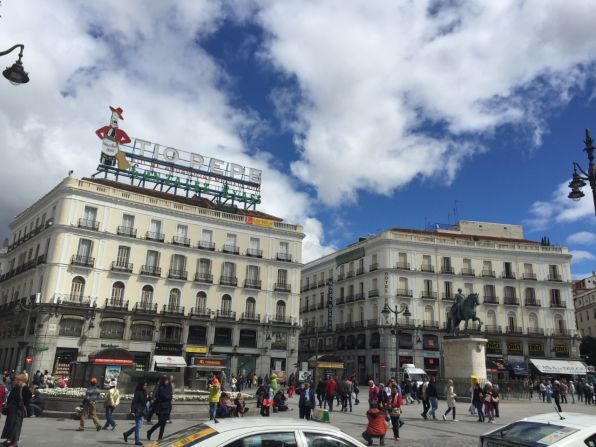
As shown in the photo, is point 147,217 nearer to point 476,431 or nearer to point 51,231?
point 51,231

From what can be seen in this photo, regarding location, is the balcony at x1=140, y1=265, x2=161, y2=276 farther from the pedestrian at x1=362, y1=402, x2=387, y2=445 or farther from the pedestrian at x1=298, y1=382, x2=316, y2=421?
the pedestrian at x1=362, y1=402, x2=387, y2=445

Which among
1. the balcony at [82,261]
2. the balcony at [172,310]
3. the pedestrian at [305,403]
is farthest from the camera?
the balcony at [172,310]

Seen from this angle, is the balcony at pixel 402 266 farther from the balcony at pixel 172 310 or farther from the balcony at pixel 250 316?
the balcony at pixel 172 310

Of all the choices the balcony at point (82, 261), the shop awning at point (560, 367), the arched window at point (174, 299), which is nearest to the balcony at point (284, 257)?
the arched window at point (174, 299)

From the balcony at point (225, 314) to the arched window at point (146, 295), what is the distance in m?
6.15

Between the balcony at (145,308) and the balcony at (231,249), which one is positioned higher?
the balcony at (231,249)

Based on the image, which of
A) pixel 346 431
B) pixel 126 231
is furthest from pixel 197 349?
pixel 346 431

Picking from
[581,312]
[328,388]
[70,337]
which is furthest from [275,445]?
[581,312]

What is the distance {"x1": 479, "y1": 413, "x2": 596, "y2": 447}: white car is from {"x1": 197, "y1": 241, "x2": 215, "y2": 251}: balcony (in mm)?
41999

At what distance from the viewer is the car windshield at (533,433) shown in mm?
6574

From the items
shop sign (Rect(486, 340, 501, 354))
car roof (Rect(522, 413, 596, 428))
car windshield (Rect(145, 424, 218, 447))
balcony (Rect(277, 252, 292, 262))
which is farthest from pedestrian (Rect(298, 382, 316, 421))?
shop sign (Rect(486, 340, 501, 354))

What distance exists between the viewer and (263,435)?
17.4 feet

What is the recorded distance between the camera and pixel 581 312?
8319 centimetres

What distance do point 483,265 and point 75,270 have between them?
137ft
